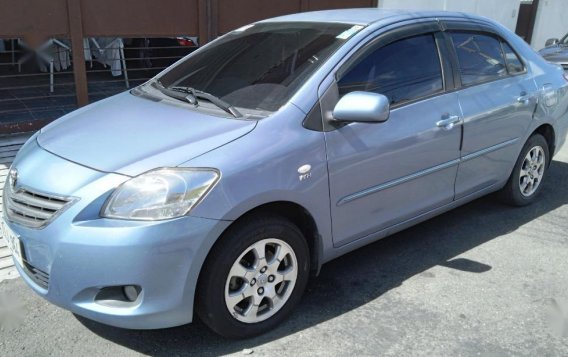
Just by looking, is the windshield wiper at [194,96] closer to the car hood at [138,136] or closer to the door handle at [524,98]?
the car hood at [138,136]

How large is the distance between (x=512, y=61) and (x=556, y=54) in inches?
192

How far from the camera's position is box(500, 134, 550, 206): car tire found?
454 cm

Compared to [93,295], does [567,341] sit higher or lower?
lower

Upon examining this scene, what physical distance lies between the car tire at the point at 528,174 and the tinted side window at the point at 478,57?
2.40ft

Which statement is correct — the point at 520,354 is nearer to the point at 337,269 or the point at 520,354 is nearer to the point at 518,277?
the point at 518,277

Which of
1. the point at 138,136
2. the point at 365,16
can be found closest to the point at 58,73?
the point at 365,16

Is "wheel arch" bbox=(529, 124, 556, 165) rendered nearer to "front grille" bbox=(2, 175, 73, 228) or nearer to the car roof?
the car roof

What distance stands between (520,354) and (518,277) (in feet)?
2.89

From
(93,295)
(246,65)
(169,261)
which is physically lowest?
(93,295)

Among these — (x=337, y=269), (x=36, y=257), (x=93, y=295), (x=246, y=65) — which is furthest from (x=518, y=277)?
(x=36, y=257)

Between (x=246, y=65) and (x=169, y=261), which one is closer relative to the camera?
(x=169, y=261)

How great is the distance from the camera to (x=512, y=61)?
14.5 feet

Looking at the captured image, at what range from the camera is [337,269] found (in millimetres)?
3691

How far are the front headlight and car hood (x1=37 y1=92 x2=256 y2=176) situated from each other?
0.21 ft
